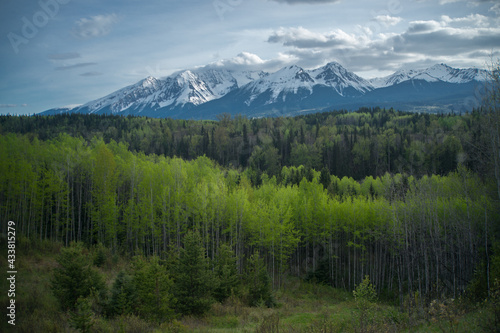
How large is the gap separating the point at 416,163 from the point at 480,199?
59727mm

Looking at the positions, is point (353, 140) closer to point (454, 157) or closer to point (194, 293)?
point (454, 157)

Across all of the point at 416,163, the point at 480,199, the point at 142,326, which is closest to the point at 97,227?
the point at 142,326

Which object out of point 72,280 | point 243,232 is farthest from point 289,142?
point 72,280

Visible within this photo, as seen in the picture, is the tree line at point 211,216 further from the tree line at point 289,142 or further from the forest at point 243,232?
the tree line at point 289,142

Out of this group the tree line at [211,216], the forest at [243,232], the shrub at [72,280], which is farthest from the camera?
the tree line at [211,216]

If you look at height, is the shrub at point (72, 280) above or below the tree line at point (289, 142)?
below

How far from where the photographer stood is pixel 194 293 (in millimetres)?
21109

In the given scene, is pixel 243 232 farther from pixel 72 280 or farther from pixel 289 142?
pixel 289 142

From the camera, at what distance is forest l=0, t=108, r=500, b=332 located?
760 inches

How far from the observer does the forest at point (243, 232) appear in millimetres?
19297

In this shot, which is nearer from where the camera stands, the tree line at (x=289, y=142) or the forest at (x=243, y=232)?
the forest at (x=243, y=232)

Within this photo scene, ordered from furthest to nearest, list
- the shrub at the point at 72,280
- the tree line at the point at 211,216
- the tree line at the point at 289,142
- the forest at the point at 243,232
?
the tree line at the point at 289,142 → the tree line at the point at 211,216 → the forest at the point at 243,232 → the shrub at the point at 72,280

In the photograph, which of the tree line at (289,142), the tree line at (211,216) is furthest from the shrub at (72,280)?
the tree line at (289,142)

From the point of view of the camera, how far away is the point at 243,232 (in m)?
41.1
